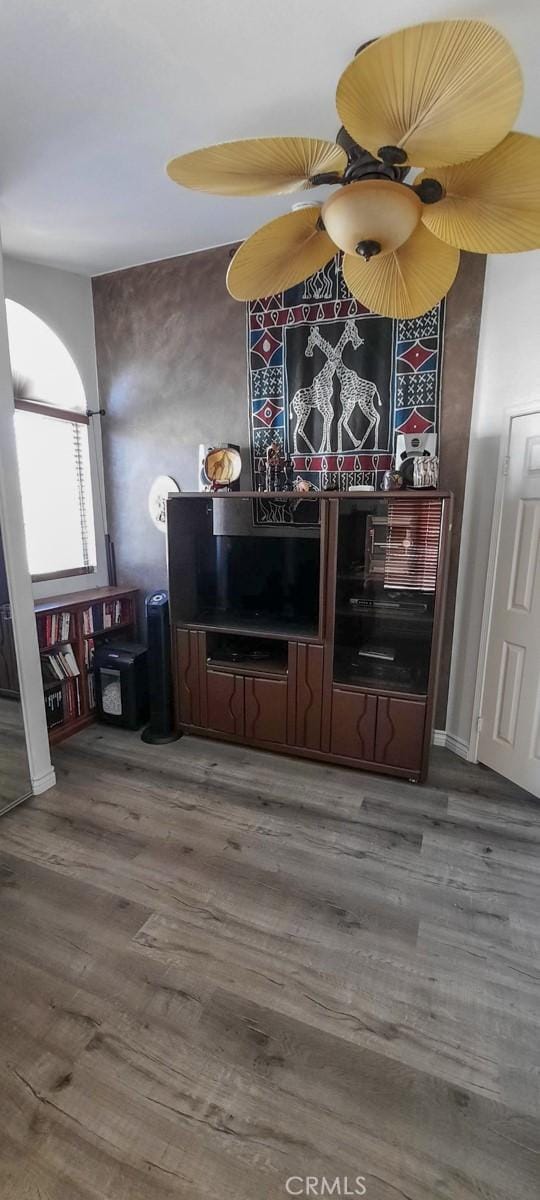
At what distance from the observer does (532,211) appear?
1123mm

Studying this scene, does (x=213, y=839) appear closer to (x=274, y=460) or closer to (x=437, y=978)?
(x=437, y=978)

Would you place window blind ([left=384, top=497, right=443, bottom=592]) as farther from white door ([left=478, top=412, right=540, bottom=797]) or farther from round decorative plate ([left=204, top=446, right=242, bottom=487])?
round decorative plate ([left=204, top=446, right=242, bottom=487])

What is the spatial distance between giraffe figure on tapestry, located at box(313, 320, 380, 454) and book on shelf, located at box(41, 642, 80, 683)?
2228 mm

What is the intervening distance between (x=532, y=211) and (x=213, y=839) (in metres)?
2.45

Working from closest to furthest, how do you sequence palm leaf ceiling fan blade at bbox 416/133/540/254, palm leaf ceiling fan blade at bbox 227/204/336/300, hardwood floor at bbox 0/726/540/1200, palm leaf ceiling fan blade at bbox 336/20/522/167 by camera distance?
palm leaf ceiling fan blade at bbox 336/20/522/167, palm leaf ceiling fan blade at bbox 416/133/540/254, hardwood floor at bbox 0/726/540/1200, palm leaf ceiling fan blade at bbox 227/204/336/300

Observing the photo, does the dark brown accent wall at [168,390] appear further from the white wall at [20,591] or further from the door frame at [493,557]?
the white wall at [20,591]

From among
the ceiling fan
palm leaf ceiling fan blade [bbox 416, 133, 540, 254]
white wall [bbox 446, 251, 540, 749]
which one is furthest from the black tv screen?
palm leaf ceiling fan blade [bbox 416, 133, 540, 254]

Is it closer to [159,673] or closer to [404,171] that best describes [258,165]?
[404,171]

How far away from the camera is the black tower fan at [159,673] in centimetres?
304

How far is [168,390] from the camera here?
3.31m

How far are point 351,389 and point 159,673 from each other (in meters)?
2.12

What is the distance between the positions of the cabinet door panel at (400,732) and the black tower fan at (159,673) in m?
1.34

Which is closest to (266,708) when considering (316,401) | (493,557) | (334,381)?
(493,557)

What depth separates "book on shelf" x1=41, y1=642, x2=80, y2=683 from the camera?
119 inches
